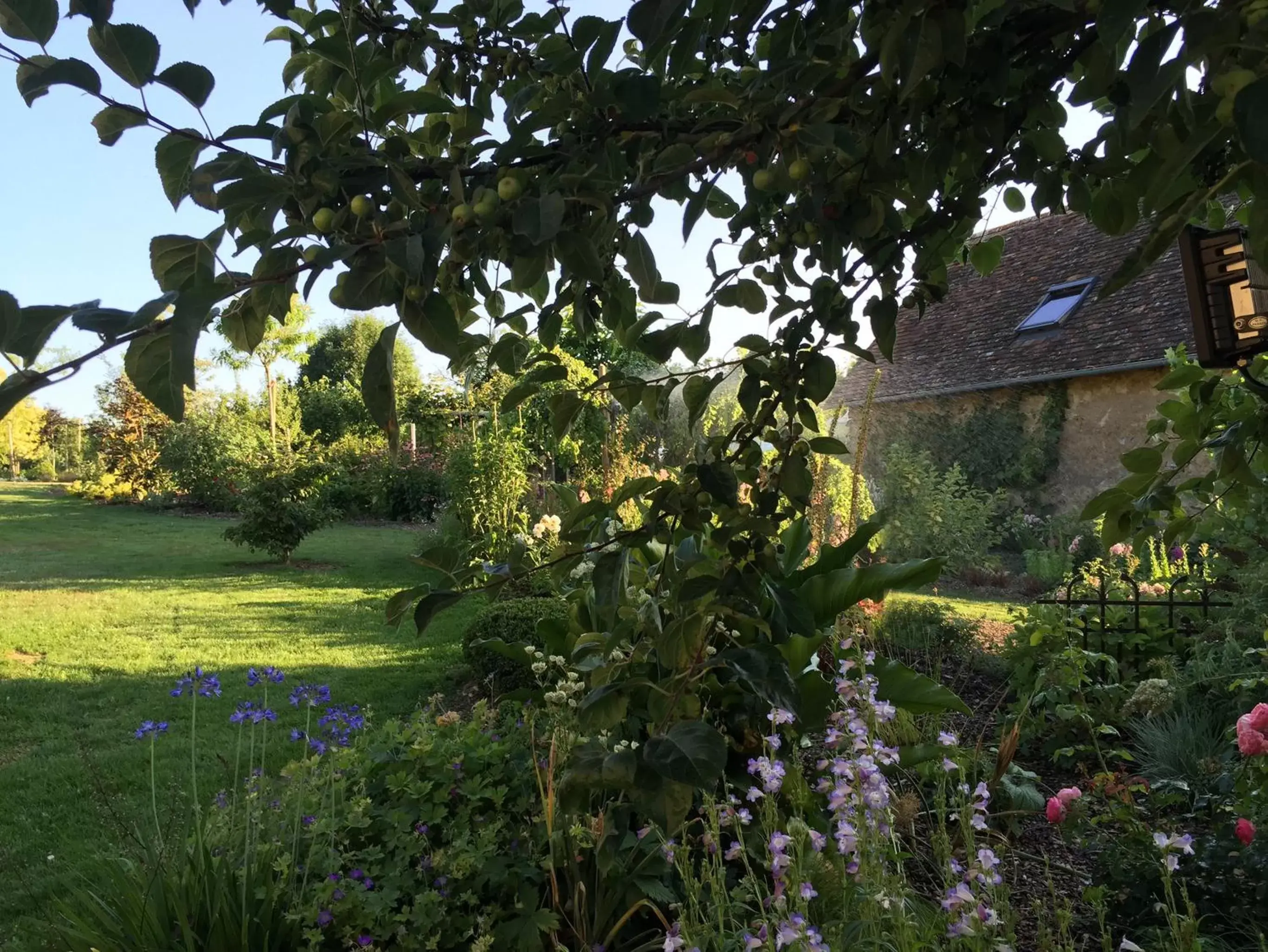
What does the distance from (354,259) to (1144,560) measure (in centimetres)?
821

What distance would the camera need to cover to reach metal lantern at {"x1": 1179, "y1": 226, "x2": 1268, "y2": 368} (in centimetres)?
162

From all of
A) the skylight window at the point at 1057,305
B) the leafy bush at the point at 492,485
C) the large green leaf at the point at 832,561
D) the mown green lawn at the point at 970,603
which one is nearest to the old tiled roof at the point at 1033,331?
the skylight window at the point at 1057,305

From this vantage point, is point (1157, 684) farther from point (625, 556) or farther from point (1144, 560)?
point (1144, 560)

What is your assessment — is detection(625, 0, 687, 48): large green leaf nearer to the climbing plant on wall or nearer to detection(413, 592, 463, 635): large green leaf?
detection(413, 592, 463, 635): large green leaf

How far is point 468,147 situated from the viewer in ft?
2.20

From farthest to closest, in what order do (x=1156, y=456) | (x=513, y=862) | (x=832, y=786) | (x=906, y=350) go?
1. (x=906, y=350)
2. (x=513, y=862)
3. (x=832, y=786)
4. (x=1156, y=456)

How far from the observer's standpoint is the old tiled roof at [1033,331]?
10031 millimetres

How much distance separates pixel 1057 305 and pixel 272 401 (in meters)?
14.4

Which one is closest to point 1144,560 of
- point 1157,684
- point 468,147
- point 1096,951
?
point 1157,684

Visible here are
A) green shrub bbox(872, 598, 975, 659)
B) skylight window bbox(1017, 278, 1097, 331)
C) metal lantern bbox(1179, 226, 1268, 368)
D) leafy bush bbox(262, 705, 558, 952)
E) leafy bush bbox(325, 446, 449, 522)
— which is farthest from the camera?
leafy bush bbox(325, 446, 449, 522)

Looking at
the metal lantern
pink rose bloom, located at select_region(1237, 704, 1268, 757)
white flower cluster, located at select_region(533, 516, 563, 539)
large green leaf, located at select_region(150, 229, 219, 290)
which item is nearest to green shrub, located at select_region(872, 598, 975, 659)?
white flower cluster, located at select_region(533, 516, 563, 539)

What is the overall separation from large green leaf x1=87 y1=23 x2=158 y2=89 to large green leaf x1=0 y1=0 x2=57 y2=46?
0.02m

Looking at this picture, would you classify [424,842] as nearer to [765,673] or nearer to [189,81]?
[765,673]

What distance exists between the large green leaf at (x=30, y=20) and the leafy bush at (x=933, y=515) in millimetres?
9349
